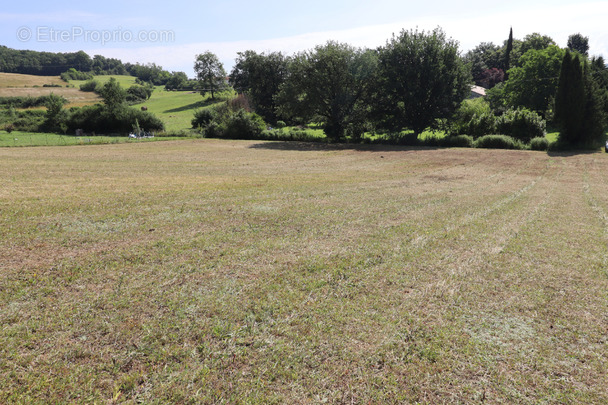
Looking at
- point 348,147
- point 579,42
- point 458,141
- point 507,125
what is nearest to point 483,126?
point 507,125

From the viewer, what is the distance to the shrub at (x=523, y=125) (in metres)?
35.5

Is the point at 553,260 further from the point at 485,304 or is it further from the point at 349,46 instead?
the point at 349,46

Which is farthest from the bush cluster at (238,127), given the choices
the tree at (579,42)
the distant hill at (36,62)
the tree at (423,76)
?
the tree at (579,42)

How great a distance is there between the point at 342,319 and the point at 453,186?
44.5 ft

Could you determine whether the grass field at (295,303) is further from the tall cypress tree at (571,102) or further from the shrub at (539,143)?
the tall cypress tree at (571,102)

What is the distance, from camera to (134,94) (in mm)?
102750

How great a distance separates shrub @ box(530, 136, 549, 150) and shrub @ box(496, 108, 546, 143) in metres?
2.48

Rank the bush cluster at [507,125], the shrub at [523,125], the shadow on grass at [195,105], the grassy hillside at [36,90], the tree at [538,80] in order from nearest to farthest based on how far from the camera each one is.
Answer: the shrub at [523,125]
the bush cluster at [507,125]
the tree at [538,80]
the grassy hillside at [36,90]
the shadow on grass at [195,105]

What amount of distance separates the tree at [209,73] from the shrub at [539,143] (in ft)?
277

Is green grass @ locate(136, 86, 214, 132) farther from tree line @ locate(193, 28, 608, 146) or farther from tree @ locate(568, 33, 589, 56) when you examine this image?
tree @ locate(568, 33, 589, 56)

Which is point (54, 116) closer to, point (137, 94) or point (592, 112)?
point (137, 94)

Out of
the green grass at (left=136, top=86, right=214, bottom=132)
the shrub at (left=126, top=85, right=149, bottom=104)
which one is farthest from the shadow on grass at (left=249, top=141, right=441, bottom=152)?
the shrub at (left=126, top=85, right=149, bottom=104)

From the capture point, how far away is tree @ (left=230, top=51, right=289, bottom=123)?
7150 centimetres

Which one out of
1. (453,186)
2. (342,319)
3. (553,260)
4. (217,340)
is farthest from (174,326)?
(453,186)
